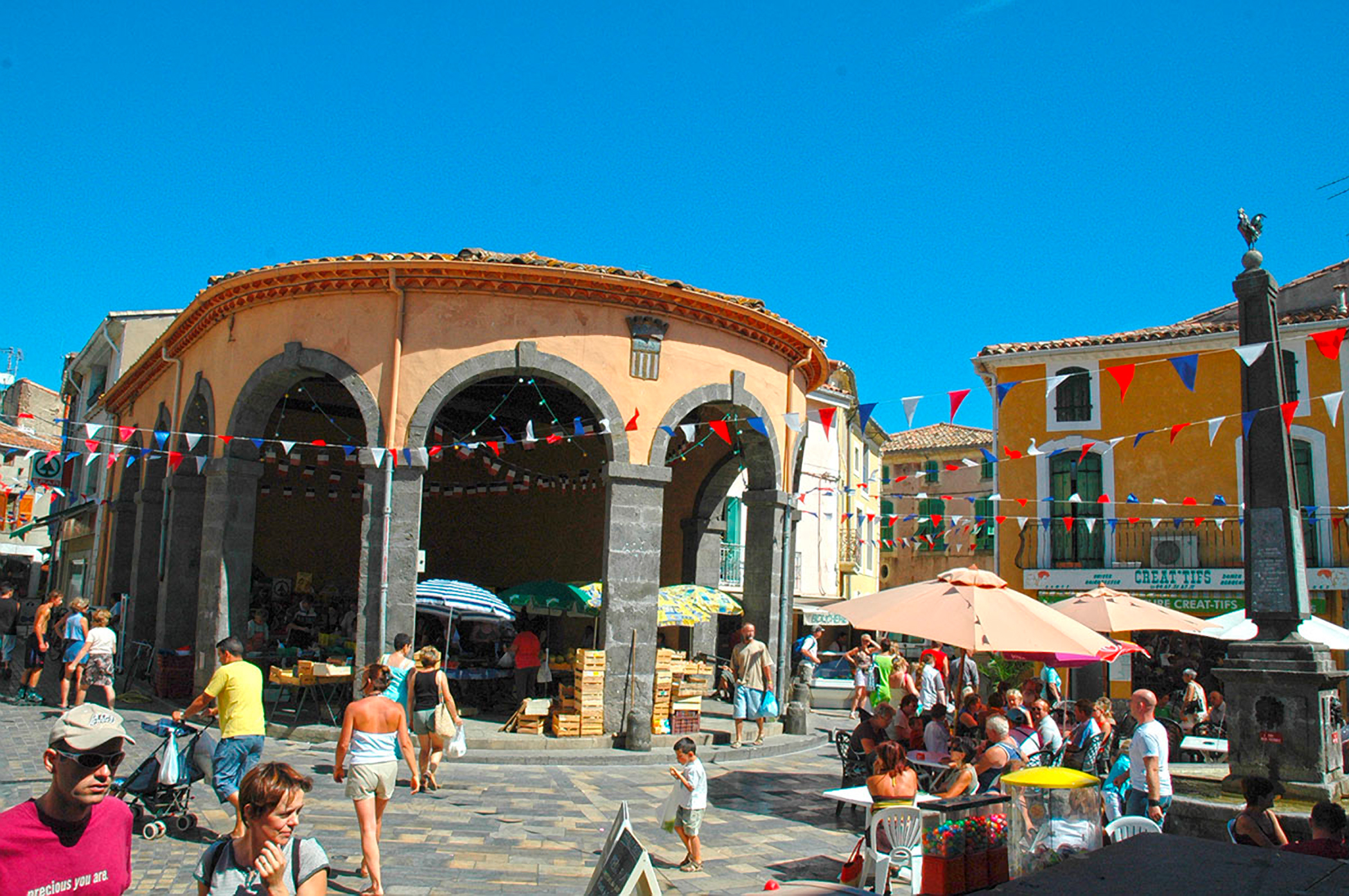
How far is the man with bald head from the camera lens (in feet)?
24.3

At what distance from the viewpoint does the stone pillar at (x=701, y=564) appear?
18.6 m

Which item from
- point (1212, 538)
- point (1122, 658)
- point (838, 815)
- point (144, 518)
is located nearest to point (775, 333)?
point (838, 815)

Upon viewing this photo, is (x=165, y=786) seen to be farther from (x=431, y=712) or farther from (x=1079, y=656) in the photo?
(x=1079, y=656)

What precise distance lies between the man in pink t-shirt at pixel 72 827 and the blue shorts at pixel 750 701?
10343 mm

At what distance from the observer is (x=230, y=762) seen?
7.15m

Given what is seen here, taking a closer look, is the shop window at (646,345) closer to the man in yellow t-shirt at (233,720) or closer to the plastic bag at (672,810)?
the plastic bag at (672,810)

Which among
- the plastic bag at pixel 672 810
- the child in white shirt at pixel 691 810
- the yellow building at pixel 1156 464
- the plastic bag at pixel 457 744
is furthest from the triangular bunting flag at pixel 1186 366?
the yellow building at pixel 1156 464

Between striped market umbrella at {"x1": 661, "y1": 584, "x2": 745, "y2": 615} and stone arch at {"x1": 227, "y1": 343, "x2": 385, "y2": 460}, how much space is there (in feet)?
18.1

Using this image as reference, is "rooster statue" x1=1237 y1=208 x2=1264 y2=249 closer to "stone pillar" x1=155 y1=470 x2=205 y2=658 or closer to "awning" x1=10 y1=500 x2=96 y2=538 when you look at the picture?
"stone pillar" x1=155 y1=470 x2=205 y2=658

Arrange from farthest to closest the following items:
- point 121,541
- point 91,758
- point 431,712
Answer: point 121,541 < point 431,712 < point 91,758

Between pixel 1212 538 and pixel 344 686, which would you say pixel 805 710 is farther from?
pixel 1212 538

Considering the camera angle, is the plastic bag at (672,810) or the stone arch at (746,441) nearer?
the plastic bag at (672,810)

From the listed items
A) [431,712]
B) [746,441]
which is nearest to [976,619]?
[431,712]

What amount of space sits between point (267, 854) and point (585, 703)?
362 inches
